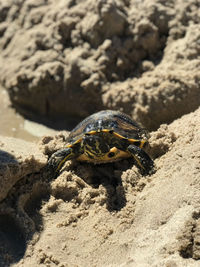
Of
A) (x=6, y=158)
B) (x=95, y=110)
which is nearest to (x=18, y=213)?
(x=6, y=158)

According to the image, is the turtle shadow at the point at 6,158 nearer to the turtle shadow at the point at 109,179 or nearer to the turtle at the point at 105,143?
the turtle at the point at 105,143

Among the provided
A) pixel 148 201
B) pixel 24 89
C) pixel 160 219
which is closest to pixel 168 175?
pixel 148 201

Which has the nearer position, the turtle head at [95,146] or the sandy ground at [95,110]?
the sandy ground at [95,110]

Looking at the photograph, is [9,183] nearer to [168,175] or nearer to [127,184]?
[127,184]

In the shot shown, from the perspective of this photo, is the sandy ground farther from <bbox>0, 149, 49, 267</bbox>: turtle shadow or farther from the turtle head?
the turtle head

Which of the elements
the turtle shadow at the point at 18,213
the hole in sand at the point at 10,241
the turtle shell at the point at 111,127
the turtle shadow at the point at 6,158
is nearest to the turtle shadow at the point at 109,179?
the turtle shell at the point at 111,127

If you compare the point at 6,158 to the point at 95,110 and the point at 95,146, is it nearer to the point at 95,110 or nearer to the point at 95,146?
the point at 95,146

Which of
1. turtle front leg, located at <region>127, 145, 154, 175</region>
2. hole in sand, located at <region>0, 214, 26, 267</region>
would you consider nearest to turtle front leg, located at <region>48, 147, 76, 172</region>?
turtle front leg, located at <region>127, 145, 154, 175</region>
